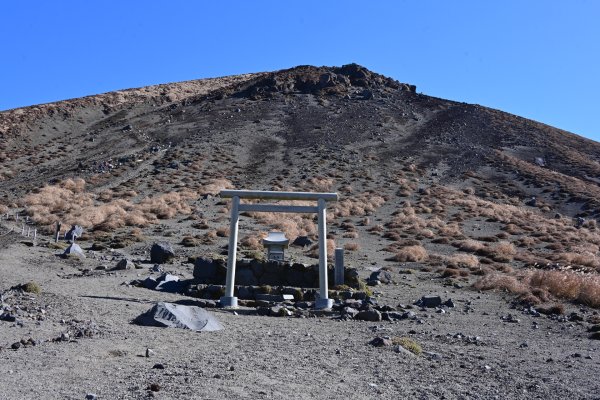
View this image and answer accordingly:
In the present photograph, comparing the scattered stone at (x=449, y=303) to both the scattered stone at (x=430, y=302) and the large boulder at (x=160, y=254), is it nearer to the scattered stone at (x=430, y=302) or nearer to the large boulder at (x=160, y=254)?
the scattered stone at (x=430, y=302)

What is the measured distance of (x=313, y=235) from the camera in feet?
112

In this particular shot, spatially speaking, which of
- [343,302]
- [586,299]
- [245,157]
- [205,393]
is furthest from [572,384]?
[245,157]

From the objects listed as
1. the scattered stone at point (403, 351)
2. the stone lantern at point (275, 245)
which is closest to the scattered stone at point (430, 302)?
the stone lantern at point (275, 245)

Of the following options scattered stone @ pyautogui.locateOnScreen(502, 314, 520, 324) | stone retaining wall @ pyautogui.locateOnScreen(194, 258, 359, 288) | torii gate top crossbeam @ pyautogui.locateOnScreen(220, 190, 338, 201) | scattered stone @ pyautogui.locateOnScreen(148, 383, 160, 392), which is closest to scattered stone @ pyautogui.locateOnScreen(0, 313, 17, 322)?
scattered stone @ pyautogui.locateOnScreen(148, 383, 160, 392)

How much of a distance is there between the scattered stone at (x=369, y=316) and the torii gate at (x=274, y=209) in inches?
47.8

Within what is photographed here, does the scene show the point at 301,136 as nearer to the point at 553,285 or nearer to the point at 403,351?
the point at 553,285

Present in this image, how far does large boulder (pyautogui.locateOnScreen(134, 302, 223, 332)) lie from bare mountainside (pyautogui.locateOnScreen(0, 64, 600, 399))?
0.36 m

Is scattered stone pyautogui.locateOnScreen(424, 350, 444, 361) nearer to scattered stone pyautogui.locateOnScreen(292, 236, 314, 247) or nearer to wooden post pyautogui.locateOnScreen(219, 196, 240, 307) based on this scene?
wooden post pyautogui.locateOnScreen(219, 196, 240, 307)

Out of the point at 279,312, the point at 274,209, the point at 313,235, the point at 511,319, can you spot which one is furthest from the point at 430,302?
the point at 313,235

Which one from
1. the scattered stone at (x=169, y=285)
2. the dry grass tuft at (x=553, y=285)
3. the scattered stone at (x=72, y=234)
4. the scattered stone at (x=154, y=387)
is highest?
the scattered stone at (x=72, y=234)

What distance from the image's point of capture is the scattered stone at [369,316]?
49.7 ft

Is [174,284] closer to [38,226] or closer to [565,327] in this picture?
[565,327]

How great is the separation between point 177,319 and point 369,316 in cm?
494

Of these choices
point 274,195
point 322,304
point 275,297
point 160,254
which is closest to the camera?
point 322,304
